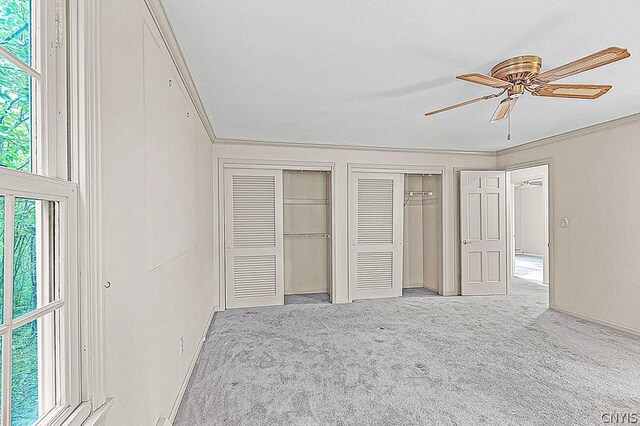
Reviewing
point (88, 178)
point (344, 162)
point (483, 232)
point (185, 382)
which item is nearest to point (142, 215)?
point (88, 178)

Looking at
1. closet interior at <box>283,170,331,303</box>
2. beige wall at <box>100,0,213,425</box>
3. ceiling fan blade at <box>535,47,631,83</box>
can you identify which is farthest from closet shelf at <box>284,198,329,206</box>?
ceiling fan blade at <box>535,47,631,83</box>

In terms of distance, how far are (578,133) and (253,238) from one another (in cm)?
458

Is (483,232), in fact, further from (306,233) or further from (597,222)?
(306,233)

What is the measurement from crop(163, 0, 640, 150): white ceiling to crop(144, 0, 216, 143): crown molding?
0.15 ft

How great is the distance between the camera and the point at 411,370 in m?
2.92

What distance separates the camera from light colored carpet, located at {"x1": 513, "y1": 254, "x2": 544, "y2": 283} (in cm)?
733

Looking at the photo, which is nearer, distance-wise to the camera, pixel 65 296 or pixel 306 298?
pixel 65 296

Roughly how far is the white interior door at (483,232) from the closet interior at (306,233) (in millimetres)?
2289

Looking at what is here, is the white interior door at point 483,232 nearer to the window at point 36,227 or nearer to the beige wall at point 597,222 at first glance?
the beige wall at point 597,222

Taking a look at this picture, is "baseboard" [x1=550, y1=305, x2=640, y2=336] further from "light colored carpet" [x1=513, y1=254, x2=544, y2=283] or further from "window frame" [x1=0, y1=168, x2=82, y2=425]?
"window frame" [x1=0, y1=168, x2=82, y2=425]

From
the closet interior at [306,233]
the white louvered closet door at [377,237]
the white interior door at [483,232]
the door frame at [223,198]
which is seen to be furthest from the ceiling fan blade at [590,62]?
the closet interior at [306,233]

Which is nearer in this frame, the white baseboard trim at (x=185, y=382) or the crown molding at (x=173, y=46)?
the crown molding at (x=173, y=46)

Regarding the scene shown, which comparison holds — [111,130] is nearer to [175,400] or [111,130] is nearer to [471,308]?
[175,400]

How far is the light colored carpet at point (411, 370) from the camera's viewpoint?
230cm
